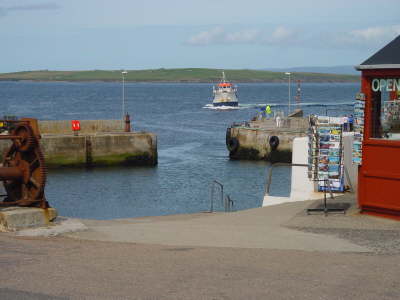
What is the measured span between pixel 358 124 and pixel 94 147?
105 ft

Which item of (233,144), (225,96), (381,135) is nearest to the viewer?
(381,135)

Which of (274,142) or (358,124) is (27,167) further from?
(274,142)

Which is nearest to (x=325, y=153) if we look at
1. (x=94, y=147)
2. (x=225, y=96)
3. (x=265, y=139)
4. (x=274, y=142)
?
(x=94, y=147)

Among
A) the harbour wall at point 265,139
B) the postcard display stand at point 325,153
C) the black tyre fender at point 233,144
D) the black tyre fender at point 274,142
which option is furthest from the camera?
the black tyre fender at point 233,144

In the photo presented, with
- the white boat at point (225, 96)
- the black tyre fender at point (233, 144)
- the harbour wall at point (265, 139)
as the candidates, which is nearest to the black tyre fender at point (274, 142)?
the harbour wall at point (265, 139)

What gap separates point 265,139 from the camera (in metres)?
48.8

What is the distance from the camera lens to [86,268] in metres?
9.32

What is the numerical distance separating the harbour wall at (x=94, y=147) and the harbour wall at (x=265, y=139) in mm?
7079

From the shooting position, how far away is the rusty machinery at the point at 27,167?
1257 cm

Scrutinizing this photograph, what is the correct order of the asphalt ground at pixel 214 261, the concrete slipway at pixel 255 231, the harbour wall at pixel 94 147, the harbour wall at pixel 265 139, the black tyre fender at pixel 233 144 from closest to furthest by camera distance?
the asphalt ground at pixel 214 261, the concrete slipway at pixel 255 231, the harbour wall at pixel 94 147, the harbour wall at pixel 265 139, the black tyre fender at pixel 233 144

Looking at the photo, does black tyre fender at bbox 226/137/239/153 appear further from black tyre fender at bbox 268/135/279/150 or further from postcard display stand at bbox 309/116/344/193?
postcard display stand at bbox 309/116/344/193

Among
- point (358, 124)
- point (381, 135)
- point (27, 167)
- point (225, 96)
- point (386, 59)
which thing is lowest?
point (225, 96)

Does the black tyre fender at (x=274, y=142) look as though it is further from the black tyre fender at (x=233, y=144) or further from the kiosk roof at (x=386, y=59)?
the kiosk roof at (x=386, y=59)

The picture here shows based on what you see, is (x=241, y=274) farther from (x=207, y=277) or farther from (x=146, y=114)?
(x=146, y=114)
